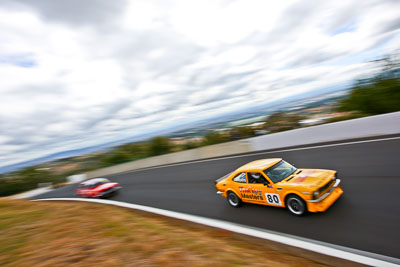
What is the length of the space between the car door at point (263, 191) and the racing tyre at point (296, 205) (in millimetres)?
225

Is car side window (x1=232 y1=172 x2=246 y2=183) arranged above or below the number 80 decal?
above

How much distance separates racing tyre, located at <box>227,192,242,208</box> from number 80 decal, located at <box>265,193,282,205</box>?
102 cm

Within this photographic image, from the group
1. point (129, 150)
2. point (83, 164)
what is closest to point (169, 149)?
point (129, 150)

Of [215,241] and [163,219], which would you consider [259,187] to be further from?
[163,219]

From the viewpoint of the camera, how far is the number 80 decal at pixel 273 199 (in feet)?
18.1

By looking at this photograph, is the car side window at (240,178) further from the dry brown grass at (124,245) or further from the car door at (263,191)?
the dry brown grass at (124,245)

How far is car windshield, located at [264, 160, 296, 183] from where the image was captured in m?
5.72

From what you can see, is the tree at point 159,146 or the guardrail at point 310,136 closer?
the guardrail at point 310,136

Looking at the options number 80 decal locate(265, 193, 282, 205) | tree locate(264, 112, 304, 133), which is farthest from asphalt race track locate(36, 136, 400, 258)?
tree locate(264, 112, 304, 133)

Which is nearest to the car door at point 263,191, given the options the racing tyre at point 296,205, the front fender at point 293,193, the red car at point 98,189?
the front fender at point 293,193

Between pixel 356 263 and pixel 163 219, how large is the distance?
5.01m

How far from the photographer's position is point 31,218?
22.7ft

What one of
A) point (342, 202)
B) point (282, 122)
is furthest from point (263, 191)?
point (282, 122)

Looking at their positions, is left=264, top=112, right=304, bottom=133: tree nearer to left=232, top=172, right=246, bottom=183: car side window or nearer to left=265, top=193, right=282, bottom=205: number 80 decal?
left=232, top=172, right=246, bottom=183: car side window
